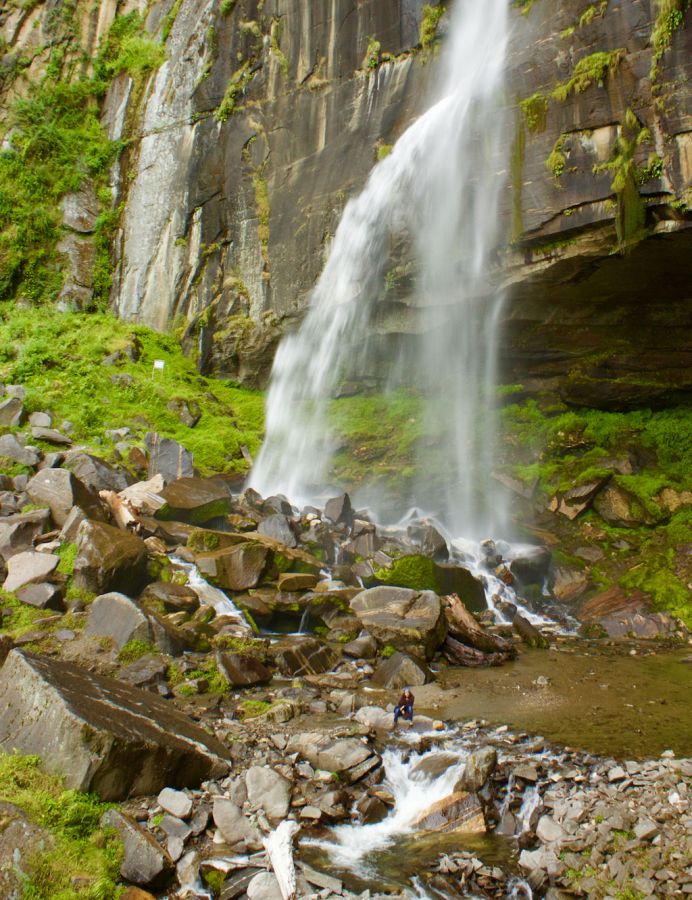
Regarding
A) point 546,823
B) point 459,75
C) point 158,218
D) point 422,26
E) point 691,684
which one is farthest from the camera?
point 158,218

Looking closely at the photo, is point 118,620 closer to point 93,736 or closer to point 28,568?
point 28,568

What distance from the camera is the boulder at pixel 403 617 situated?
8031mm

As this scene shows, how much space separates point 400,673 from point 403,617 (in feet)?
3.93

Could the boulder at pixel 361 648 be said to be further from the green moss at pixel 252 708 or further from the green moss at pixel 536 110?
the green moss at pixel 536 110

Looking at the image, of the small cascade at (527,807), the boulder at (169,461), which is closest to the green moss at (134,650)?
the small cascade at (527,807)

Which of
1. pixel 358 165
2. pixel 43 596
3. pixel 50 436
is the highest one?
pixel 358 165

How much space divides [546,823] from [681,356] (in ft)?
39.0

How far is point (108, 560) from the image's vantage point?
7762mm

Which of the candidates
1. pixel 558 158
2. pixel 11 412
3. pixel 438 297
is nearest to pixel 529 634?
pixel 438 297

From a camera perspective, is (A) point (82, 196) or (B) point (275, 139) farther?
(A) point (82, 196)

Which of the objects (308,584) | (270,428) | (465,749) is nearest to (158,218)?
(270,428)

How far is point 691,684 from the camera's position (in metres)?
7.51

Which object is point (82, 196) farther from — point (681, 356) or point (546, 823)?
point (546, 823)

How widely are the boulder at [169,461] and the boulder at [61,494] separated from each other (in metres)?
3.04
